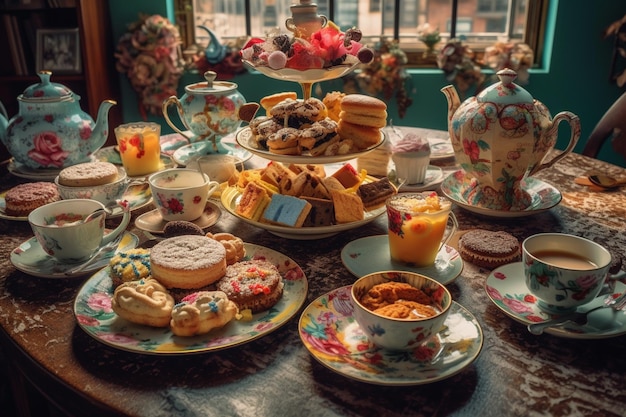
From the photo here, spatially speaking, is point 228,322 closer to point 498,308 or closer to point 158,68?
point 498,308

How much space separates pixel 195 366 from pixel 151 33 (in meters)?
2.55

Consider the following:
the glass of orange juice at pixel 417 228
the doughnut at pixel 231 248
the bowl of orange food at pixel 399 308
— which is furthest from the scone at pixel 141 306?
the glass of orange juice at pixel 417 228

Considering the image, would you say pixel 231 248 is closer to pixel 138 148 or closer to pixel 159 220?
pixel 159 220

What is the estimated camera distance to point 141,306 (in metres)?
0.86

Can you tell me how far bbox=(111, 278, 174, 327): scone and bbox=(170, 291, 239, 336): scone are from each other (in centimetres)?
2

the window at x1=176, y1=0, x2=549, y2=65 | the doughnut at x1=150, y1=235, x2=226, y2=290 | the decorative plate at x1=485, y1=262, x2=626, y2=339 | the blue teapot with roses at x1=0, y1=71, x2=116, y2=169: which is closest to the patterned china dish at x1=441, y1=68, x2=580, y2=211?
the decorative plate at x1=485, y1=262, x2=626, y2=339

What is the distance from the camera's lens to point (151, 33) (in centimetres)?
298

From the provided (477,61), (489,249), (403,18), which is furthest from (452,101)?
(403,18)

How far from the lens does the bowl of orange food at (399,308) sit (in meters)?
0.76

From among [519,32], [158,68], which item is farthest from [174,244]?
[519,32]

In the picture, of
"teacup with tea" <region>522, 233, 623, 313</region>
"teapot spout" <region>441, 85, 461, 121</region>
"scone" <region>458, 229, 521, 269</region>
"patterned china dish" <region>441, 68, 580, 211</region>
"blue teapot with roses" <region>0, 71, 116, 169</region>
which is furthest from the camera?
"blue teapot with roses" <region>0, 71, 116, 169</region>

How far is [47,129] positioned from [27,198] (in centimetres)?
28

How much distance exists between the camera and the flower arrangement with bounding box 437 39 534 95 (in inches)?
112

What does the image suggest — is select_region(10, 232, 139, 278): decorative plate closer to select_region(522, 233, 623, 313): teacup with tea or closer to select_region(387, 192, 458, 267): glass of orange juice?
select_region(387, 192, 458, 267): glass of orange juice
